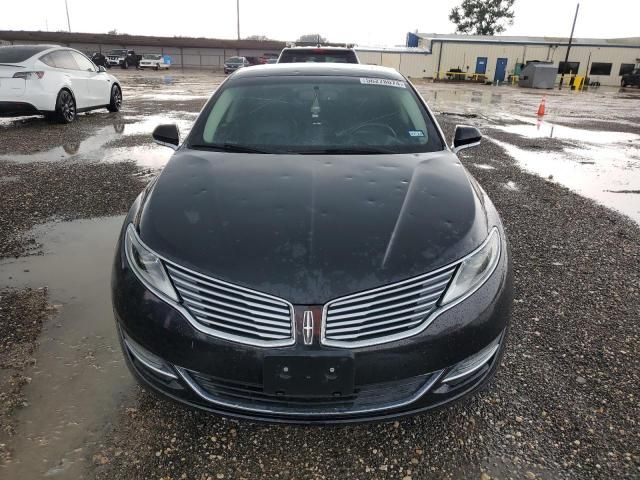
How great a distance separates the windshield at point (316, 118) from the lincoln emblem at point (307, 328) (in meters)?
1.33

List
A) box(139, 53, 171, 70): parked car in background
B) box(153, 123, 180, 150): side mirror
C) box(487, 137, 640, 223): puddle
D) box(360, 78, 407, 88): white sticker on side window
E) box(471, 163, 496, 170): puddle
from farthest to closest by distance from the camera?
box(139, 53, 171, 70): parked car in background
box(471, 163, 496, 170): puddle
box(487, 137, 640, 223): puddle
box(360, 78, 407, 88): white sticker on side window
box(153, 123, 180, 150): side mirror

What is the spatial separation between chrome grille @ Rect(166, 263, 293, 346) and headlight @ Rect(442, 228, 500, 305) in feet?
2.02

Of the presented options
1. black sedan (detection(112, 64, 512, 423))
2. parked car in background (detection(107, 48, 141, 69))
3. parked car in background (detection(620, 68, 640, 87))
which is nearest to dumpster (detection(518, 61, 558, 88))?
parked car in background (detection(620, 68, 640, 87))

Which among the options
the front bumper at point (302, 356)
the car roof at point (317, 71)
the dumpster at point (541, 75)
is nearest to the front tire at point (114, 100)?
the car roof at point (317, 71)

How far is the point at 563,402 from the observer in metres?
2.21

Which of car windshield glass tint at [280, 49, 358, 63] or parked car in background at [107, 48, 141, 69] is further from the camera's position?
parked car in background at [107, 48, 141, 69]

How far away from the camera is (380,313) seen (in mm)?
1682

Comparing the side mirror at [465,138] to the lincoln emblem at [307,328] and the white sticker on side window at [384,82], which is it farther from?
the lincoln emblem at [307,328]

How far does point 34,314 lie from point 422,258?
7.77 feet

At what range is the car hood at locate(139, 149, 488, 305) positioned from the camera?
173 cm

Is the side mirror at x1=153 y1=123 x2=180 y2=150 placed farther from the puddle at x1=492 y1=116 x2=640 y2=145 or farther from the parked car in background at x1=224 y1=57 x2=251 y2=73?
the parked car in background at x1=224 y1=57 x2=251 y2=73

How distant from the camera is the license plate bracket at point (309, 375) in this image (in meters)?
1.61

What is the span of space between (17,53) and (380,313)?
1018cm

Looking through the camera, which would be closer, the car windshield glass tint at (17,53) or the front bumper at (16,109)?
the front bumper at (16,109)
